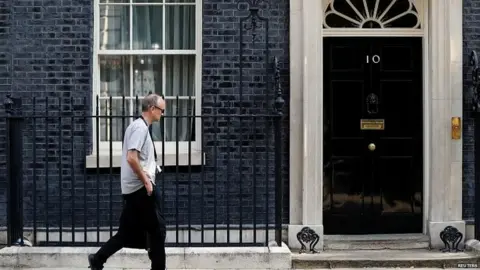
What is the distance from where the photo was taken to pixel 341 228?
8586 mm

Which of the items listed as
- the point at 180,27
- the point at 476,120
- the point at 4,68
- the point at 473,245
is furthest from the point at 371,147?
the point at 4,68

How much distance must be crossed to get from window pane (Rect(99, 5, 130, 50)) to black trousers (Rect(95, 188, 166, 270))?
2.69 m

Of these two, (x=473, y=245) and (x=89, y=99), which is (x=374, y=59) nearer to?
(x=473, y=245)

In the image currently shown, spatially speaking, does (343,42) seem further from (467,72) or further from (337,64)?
(467,72)

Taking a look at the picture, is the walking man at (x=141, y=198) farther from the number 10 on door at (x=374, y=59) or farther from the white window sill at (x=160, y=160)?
the number 10 on door at (x=374, y=59)

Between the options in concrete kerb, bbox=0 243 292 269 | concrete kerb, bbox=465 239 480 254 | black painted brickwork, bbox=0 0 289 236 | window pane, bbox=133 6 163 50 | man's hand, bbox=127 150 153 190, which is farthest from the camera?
window pane, bbox=133 6 163 50

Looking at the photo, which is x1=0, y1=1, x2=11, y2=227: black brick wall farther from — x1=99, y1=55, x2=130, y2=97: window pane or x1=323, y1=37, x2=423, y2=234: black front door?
x1=323, y1=37, x2=423, y2=234: black front door

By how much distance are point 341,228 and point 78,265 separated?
122 inches

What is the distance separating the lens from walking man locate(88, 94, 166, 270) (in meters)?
6.29

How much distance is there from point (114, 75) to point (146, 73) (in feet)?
1.24

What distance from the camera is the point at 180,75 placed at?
859 centimetres

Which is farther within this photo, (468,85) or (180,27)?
(180,27)

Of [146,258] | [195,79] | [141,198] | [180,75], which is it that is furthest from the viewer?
[180,75]

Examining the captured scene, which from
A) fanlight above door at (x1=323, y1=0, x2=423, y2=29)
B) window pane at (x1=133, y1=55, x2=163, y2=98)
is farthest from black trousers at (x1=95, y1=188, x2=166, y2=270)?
fanlight above door at (x1=323, y1=0, x2=423, y2=29)
